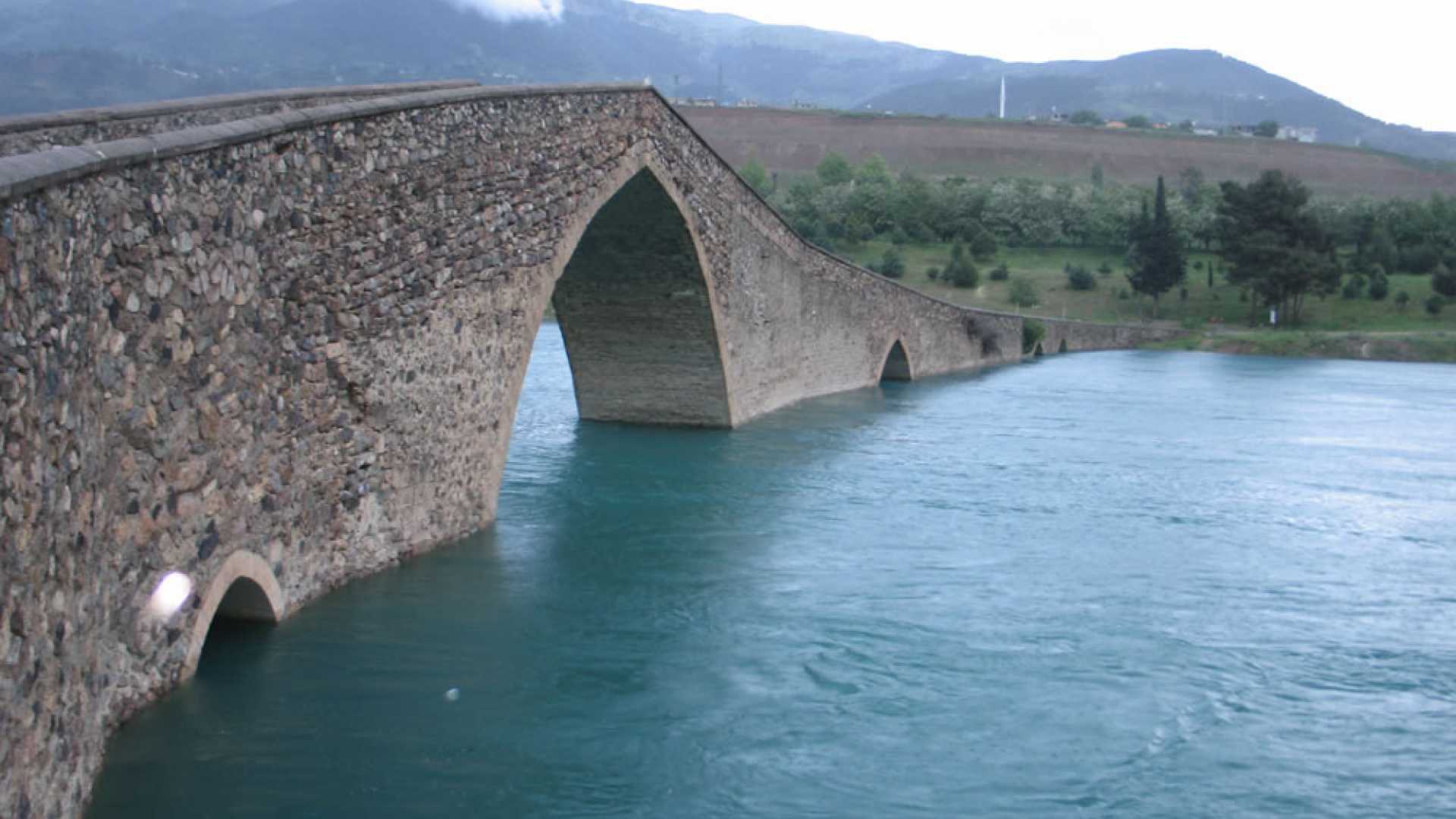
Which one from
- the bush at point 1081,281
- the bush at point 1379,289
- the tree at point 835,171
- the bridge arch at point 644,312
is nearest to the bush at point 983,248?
the bush at point 1081,281

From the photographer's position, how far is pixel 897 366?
26688mm

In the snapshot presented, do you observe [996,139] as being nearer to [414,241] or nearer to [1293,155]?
[1293,155]

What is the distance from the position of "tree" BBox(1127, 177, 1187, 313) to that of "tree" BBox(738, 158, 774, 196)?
63.5 ft

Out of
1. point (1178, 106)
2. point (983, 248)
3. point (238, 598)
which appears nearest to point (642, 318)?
point (238, 598)

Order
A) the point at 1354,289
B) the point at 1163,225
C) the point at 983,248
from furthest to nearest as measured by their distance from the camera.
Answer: the point at 983,248 < the point at 1163,225 < the point at 1354,289

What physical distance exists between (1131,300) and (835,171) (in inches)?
952

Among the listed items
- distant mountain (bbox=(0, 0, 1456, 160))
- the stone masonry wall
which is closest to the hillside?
distant mountain (bbox=(0, 0, 1456, 160))

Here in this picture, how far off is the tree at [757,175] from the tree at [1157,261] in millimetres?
19352

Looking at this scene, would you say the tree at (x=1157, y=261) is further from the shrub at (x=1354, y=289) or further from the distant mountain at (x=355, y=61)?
the distant mountain at (x=355, y=61)

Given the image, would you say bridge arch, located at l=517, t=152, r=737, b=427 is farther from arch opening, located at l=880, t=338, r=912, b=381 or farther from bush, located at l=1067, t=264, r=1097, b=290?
bush, located at l=1067, t=264, r=1097, b=290

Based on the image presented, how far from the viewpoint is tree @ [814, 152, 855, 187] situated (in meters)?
67.4

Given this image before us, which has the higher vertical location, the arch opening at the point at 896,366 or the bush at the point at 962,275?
the bush at the point at 962,275

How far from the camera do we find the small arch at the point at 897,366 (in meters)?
26.2

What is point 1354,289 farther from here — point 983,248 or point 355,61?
point 355,61
